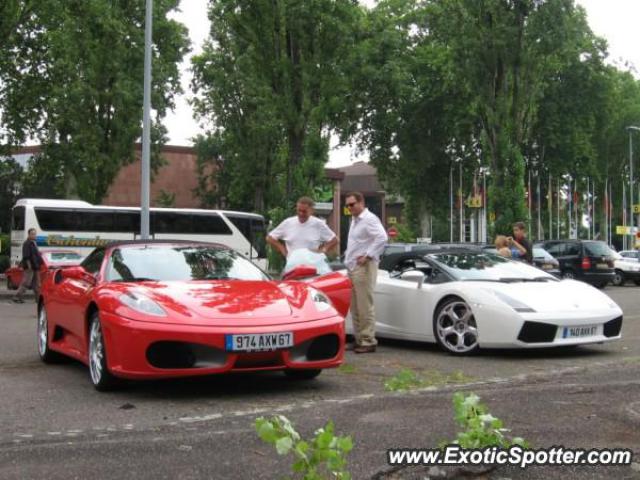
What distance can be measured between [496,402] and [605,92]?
4330 cm

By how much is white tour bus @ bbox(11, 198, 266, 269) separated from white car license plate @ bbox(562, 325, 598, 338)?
68.3ft

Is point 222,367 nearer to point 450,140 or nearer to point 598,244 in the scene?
point 598,244

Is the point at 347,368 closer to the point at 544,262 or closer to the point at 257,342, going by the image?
the point at 257,342

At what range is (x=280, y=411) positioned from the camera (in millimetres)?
5391

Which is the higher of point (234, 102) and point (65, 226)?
point (234, 102)

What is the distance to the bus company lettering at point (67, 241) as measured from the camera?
97.3 ft

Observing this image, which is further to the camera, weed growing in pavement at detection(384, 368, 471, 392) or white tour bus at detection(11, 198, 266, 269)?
white tour bus at detection(11, 198, 266, 269)

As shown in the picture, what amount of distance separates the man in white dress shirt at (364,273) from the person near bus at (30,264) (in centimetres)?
1170

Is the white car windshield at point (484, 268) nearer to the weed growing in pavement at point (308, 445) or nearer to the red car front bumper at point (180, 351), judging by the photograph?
the red car front bumper at point (180, 351)

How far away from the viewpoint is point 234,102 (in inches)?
1597

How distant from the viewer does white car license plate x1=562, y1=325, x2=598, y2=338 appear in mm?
8398

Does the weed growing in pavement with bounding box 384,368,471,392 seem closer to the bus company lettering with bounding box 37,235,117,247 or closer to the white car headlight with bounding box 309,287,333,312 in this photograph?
the white car headlight with bounding box 309,287,333,312

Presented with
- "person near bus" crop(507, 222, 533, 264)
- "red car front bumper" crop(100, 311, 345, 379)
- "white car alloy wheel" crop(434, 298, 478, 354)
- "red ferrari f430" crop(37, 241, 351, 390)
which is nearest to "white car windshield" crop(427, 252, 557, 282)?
"white car alloy wheel" crop(434, 298, 478, 354)

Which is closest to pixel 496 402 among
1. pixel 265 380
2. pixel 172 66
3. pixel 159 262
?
pixel 265 380
